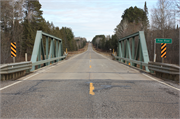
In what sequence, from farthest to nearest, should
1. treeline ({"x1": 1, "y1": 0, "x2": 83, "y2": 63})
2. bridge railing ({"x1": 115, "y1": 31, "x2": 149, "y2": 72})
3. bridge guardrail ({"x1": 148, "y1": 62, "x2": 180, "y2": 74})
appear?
treeline ({"x1": 1, "y1": 0, "x2": 83, "y2": 63})
bridge railing ({"x1": 115, "y1": 31, "x2": 149, "y2": 72})
bridge guardrail ({"x1": 148, "y1": 62, "x2": 180, "y2": 74})

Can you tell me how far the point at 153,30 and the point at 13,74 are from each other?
3165 centimetres

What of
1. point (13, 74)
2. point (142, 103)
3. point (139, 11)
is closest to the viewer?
point (142, 103)

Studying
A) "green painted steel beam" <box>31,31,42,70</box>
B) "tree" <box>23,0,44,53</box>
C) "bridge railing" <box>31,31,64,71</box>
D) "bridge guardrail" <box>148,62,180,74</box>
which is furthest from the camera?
"tree" <box>23,0,44,53</box>

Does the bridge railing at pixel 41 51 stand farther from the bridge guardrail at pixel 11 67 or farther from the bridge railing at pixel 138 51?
the bridge railing at pixel 138 51

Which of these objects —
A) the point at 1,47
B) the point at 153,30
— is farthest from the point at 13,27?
the point at 153,30

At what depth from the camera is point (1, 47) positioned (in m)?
25.9

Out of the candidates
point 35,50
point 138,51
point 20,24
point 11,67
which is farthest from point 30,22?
point 11,67

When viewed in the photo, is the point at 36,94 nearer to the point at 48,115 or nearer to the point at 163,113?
the point at 48,115

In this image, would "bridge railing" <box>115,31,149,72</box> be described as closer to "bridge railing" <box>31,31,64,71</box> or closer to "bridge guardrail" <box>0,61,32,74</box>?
"bridge railing" <box>31,31,64,71</box>

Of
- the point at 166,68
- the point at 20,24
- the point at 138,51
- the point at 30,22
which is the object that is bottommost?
the point at 166,68

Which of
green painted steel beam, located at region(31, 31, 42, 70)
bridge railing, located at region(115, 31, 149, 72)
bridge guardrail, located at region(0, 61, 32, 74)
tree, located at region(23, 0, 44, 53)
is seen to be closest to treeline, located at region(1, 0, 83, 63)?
tree, located at region(23, 0, 44, 53)

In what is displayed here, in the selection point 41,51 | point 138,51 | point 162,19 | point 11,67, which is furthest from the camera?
point 162,19

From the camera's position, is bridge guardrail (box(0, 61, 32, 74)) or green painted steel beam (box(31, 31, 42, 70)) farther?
green painted steel beam (box(31, 31, 42, 70))

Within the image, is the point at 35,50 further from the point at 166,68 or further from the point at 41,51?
the point at 166,68
